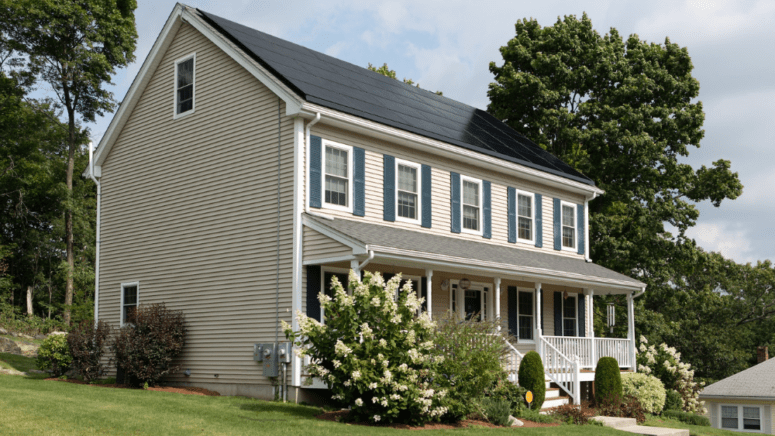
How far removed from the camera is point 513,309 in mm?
20656

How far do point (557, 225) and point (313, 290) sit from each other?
1047 cm

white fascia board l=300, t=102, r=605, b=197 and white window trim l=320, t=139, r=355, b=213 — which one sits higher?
white fascia board l=300, t=102, r=605, b=197

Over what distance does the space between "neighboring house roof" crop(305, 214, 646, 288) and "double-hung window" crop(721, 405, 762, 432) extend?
17.9 metres

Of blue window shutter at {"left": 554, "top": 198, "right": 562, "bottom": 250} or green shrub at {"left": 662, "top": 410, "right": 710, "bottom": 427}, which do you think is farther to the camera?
blue window shutter at {"left": 554, "top": 198, "right": 562, "bottom": 250}

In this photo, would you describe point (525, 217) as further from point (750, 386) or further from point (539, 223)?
point (750, 386)

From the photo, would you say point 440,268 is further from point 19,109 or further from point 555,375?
point 19,109

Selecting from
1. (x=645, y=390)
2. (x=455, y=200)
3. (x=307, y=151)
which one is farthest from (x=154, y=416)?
(x=645, y=390)

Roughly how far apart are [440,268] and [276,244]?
3.54 m

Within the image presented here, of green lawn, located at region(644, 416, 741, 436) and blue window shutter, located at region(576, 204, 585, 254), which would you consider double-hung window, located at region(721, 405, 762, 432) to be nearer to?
blue window shutter, located at region(576, 204, 585, 254)

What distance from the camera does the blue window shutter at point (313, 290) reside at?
595 inches

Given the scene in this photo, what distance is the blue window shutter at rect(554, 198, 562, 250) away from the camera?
75.5 feet

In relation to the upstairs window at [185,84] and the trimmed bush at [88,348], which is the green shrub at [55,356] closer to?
the trimmed bush at [88,348]

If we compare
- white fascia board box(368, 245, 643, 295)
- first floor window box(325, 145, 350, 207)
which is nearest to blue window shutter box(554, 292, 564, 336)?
white fascia board box(368, 245, 643, 295)

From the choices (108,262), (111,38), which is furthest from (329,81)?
(111,38)
